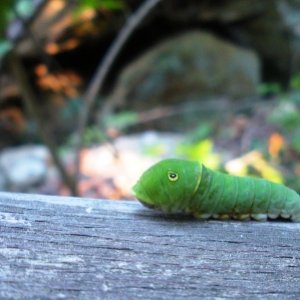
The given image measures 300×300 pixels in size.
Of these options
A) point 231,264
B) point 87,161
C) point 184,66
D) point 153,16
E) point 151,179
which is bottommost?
point 87,161

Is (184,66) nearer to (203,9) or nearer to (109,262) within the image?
(203,9)

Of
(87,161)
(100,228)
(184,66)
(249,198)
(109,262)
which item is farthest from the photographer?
(184,66)

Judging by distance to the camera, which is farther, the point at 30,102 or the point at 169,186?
the point at 30,102

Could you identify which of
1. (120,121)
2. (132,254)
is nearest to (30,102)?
(132,254)

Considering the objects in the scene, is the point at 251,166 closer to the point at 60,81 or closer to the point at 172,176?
the point at 172,176

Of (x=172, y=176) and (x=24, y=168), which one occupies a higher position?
(x=172, y=176)

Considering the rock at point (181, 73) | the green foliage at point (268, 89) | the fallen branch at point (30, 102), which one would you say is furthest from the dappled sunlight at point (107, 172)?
the green foliage at point (268, 89)

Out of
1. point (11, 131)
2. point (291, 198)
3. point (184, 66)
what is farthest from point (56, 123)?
point (291, 198)
